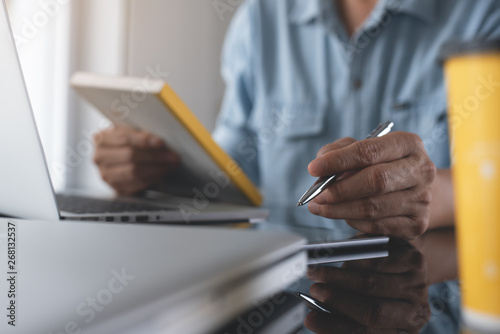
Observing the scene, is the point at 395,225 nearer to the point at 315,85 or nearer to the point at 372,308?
the point at 372,308

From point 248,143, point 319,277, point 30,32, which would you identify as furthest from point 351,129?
point 30,32

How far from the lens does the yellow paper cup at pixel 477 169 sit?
14 centimetres

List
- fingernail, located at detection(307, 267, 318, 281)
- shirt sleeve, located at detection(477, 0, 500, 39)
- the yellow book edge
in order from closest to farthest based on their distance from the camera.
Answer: fingernail, located at detection(307, 267, 318, 281) → the yellow book edge → shirt sleeve, located at detection(477, 0, 500, 39)

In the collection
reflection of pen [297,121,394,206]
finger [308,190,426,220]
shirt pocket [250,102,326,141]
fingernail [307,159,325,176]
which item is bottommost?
finger [308,190,426,220]

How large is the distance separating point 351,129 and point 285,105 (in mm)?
149

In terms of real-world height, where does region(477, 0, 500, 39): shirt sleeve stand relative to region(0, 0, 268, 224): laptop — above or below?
above

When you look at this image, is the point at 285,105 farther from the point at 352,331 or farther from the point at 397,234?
the point at 352,331

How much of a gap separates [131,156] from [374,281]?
497mm

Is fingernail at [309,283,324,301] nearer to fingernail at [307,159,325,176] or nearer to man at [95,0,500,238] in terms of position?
fingernail at [307,159,325,176]

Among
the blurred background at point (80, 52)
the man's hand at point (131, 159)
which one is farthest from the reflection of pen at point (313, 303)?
the blurred background at point (80, 52)

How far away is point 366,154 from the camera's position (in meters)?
0.32

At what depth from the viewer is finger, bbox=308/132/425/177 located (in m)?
0.29

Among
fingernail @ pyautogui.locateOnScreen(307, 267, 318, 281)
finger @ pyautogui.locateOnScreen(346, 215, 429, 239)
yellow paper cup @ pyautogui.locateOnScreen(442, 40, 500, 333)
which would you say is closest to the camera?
yellow paper cup @ pyautogui.locateOnScreen(442, 40, 500, 333)

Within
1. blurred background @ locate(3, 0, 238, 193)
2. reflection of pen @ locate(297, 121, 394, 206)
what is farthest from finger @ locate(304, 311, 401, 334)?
blurred background @ locate(3, 0, 238, 193)
